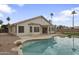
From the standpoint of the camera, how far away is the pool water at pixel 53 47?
2938 millimetres

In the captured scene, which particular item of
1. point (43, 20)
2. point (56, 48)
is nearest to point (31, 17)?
point (43, 20)

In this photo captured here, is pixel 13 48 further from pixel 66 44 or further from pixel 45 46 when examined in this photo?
pixel 66 44

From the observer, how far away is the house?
9.75 feet

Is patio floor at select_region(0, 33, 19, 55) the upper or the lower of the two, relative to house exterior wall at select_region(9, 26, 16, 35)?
lower

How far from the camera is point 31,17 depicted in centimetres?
297

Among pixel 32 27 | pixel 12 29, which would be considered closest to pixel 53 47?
pixel 32 27

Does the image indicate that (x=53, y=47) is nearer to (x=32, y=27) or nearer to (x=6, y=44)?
(x=32, y=27)

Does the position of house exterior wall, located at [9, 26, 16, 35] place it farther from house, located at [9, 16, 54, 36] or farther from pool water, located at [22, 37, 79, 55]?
pool water, located at [22, 37, 79, 55]

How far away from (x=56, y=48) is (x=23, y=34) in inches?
22.7

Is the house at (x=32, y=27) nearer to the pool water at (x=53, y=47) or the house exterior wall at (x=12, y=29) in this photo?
the house exterior wall at (x=12, y=29)

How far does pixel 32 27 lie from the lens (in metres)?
3.00

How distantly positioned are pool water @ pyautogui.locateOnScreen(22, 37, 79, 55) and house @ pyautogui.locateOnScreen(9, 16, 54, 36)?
0.17 metres

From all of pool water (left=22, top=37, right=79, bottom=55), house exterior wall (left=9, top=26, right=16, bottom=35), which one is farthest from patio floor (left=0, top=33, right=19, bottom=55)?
pool water (left=22, top=37, right=79, bottom=55)

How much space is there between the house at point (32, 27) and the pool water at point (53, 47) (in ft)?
0.56
